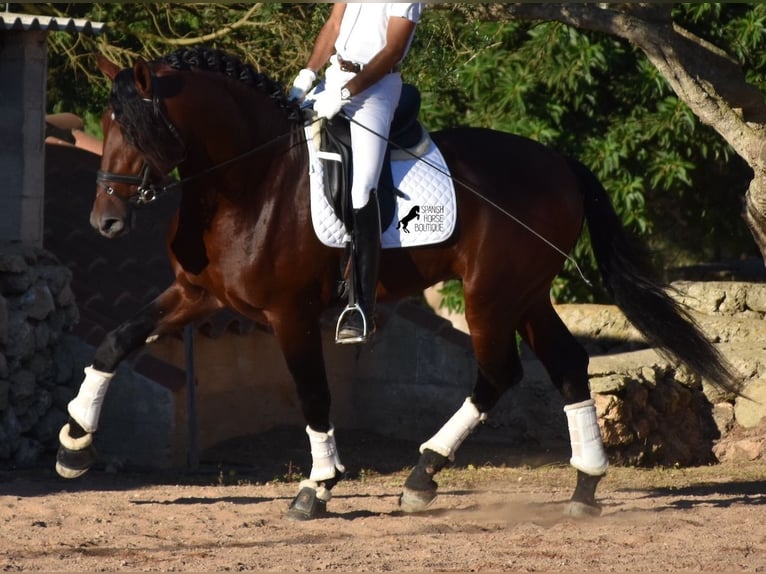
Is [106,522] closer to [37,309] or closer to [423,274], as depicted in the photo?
[423,274]

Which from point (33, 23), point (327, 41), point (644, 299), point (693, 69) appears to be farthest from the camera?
point (693, 69)

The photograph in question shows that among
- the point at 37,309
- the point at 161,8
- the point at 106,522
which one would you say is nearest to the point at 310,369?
the point at 106,522

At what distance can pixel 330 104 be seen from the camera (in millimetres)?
6789

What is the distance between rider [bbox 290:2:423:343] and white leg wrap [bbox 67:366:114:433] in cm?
126

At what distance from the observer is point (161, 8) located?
1212cm

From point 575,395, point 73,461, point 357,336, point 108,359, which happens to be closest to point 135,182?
point 108,359

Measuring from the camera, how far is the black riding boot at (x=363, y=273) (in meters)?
6.87

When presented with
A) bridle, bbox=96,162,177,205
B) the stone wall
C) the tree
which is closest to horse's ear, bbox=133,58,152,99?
bridle, bbox=96,162,177,205

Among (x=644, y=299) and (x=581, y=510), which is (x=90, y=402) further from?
(x=644, y=299)

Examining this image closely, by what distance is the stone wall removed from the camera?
8969 mm

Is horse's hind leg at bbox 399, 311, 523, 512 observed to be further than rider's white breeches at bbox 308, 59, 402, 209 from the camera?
Yes

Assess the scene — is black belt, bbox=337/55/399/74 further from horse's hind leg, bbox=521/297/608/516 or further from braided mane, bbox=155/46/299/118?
horse's hind leg, bbox=521/297/608/516

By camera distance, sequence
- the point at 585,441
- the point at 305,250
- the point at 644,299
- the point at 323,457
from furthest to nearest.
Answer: the point at 644,299
the point at 585,441
the point at 323,457
the point at 305,250

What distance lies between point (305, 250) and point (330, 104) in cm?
75
